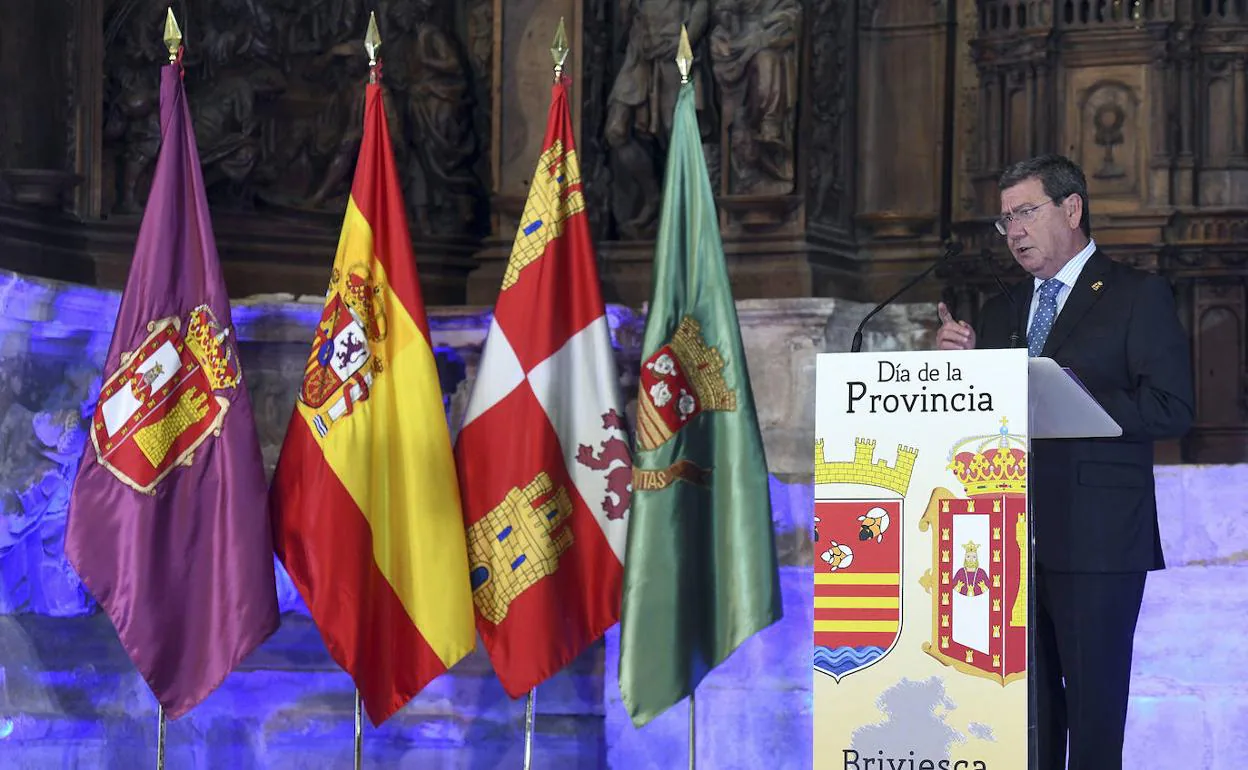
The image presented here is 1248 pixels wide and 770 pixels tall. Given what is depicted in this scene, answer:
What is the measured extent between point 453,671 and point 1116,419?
2.12 m

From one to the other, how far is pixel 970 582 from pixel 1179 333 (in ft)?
2.58

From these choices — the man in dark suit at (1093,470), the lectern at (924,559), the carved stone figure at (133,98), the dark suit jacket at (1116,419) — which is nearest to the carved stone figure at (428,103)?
the carved stone figure at (133,98)

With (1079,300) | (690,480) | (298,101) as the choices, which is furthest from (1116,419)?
(298,101)

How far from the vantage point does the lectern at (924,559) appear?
10.4 ft

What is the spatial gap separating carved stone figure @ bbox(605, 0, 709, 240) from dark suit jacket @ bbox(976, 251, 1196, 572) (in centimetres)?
210

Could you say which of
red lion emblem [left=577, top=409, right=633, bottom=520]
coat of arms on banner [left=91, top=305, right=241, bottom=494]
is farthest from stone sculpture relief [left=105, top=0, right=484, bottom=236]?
red lion emblem [left=577, top=409, right=633, bottom=520]

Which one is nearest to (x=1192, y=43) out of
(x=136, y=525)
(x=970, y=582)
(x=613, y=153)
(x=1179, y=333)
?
(x=613, y=153)

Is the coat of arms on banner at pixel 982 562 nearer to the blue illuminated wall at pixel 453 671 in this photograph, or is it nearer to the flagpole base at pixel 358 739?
the blue illuminated wall at pixel 453 671

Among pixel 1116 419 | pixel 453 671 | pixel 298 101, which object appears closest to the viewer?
pixel 1116 419

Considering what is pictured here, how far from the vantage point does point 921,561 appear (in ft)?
10.6

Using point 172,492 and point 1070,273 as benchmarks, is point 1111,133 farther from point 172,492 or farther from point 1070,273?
point 172,492

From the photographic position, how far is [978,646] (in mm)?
3195

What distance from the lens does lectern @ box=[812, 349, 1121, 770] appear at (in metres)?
3.18

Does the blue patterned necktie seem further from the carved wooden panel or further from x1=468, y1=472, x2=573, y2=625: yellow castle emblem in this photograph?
the carved wooden panel
